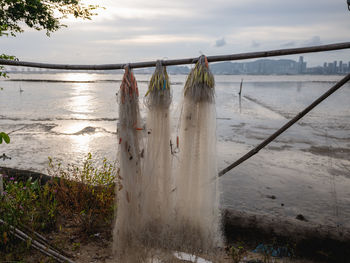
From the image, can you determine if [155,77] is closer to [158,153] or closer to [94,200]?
[158,153]

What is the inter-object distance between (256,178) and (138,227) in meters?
5.93

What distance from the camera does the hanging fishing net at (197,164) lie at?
2.77 m

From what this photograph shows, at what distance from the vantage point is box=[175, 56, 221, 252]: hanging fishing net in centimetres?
277

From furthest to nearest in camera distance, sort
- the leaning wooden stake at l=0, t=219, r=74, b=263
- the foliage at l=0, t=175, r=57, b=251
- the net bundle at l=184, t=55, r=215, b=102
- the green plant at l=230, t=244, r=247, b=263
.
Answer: the green plant at l=230, t=244, r=247, b=263
the foliage at l=0, t=175, r=57, b=251
the leaning wooden stake at l=0, t=219, r=74, b=263
the net bundle at l=184, t=55, r=215, b=102

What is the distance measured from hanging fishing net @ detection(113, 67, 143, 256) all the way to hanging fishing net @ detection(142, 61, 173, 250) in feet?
0.29

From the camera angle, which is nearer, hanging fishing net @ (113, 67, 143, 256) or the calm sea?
hanging fishing net @ (113, 67, 143, 256)

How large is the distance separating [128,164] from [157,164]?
30cm

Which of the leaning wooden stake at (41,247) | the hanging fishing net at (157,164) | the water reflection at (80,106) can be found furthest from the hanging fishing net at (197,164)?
the water reflection at (80,106)

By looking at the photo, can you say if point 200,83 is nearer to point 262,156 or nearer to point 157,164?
point 157,164

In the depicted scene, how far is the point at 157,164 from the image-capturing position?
3.00 meters

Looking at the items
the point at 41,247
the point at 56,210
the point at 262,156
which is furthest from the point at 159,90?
the point at 262,156

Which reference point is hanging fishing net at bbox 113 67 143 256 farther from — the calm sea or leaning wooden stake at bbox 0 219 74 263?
leaning wooden stake at bbox 0 219 74 263

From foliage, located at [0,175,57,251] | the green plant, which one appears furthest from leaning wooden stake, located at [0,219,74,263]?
the green plant

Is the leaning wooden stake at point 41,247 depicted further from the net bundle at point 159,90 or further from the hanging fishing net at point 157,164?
the net bundle at point 159,90
